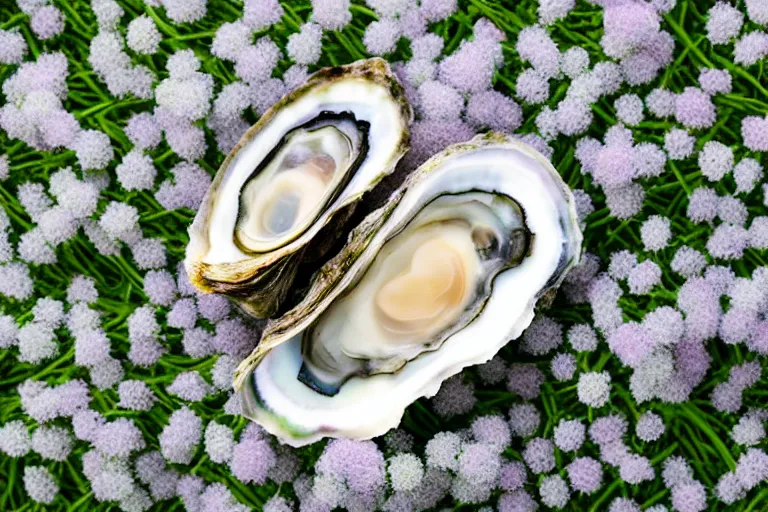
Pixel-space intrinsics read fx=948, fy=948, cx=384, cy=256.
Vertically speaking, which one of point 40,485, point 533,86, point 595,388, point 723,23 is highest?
point 723,23

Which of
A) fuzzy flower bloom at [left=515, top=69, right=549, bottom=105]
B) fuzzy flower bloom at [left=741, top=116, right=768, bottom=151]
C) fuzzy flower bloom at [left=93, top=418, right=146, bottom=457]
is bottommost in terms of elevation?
fuzzy flower bloom at [left=93, top=418, right=146, bottom=457]

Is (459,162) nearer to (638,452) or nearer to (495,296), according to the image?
(495,296)

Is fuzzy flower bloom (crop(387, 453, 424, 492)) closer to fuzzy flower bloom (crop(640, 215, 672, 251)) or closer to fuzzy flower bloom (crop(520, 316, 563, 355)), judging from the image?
fuzzy flower bloom (crop(520, 316, 563, 355))

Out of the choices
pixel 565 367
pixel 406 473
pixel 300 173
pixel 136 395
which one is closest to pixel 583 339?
pixel 565 367

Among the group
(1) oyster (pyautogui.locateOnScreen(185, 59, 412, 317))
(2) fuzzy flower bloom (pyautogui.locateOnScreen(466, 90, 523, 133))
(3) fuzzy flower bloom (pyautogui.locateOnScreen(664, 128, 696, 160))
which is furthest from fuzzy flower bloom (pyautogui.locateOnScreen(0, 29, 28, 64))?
(3) fuzzy flower bloom (pyautogui.locateOnScreen(664, 128, 696, 160))

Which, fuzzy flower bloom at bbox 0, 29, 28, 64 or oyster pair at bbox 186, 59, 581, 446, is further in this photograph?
fuzzy flower bloom at bbox 0, 29, 28, 64

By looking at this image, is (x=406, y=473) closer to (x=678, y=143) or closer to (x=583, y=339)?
(x=583, y=339)

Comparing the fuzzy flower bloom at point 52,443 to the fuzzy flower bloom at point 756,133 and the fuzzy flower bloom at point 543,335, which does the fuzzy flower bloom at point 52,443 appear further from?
the fuzzy flower bloom at point 756,133
